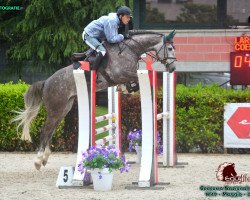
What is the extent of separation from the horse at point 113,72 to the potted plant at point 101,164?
7.17 feet

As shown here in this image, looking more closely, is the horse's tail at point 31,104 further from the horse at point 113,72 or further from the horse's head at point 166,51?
the horse's head at point 166,51

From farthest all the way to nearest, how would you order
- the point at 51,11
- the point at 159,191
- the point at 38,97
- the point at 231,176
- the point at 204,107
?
the point at 51,11, the point at 204,107, the point at 38,97, the point at 231,176, the point at 159,191

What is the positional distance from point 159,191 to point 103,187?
2.36 feet

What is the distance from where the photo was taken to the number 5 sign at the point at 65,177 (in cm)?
1188

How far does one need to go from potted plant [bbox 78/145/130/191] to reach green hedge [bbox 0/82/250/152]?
597cm

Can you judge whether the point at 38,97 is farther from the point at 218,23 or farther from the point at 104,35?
the point at 218,23

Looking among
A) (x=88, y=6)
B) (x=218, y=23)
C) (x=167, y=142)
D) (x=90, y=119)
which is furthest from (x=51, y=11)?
(x=90, y=119)

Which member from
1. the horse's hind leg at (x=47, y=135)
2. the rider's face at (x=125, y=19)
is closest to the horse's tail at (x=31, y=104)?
the horse's hind leg at (x=47, y=135)

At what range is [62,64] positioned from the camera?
29016 mm

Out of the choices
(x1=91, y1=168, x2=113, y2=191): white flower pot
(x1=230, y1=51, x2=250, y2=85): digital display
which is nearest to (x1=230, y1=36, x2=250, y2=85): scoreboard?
(x1=230, y1=51, x2=250, y2=85): digital display

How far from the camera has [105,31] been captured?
13180mm

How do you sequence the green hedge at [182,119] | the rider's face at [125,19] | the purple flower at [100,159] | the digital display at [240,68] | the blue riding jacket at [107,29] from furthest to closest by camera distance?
the digital display at [240,68] < the green hedge at [182,119] < the rider's face at [125,19] < the blue riding jacket at [107,29] < the purple flower at [100,159]

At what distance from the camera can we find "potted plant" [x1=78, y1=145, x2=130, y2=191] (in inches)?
450

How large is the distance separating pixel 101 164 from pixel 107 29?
2.53 meters
